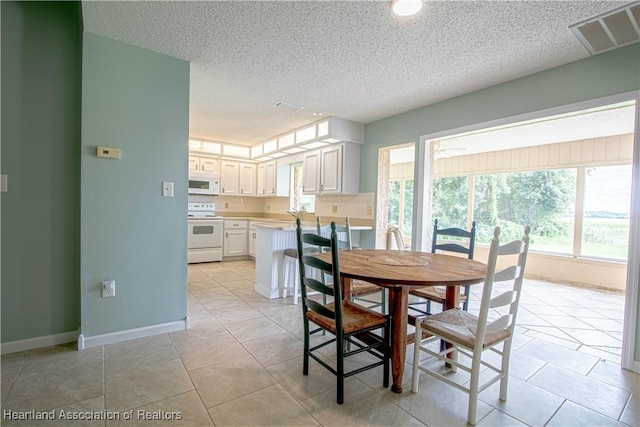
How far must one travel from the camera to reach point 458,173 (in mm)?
6387

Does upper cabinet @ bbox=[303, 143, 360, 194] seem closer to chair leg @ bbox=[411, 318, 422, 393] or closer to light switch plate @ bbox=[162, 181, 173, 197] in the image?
light switch plate @ bbox=[162, 181, 173, 197]

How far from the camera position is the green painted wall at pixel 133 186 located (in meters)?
2.25

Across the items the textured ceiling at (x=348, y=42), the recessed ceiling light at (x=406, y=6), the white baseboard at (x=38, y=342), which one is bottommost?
the white baseboard at (x=38, y=342)

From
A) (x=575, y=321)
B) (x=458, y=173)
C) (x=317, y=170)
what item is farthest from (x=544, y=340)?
(x=458, y=173)

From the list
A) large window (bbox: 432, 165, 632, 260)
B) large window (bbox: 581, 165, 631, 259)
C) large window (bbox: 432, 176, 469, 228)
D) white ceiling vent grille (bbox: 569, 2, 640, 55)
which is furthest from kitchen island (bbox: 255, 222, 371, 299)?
large window (bbox: 581, 165, 631, 259)

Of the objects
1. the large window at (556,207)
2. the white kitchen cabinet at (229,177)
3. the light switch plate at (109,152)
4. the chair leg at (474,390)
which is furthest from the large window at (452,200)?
the light switch plate at (109,152)

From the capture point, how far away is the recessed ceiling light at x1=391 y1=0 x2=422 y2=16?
1.78m

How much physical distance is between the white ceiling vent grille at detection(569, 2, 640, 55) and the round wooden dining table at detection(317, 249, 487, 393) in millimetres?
1748

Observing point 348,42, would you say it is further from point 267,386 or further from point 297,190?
point 297,190

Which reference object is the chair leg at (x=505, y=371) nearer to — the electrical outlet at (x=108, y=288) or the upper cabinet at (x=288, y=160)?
the electrical outlet at (x=108, y=288)

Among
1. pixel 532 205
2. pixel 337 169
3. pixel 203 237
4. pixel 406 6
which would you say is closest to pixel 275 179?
pixel 203 237

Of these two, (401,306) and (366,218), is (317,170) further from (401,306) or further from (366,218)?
(401,306)

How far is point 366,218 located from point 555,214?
11.3ft

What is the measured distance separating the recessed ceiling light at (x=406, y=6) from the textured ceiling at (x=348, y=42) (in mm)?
53
